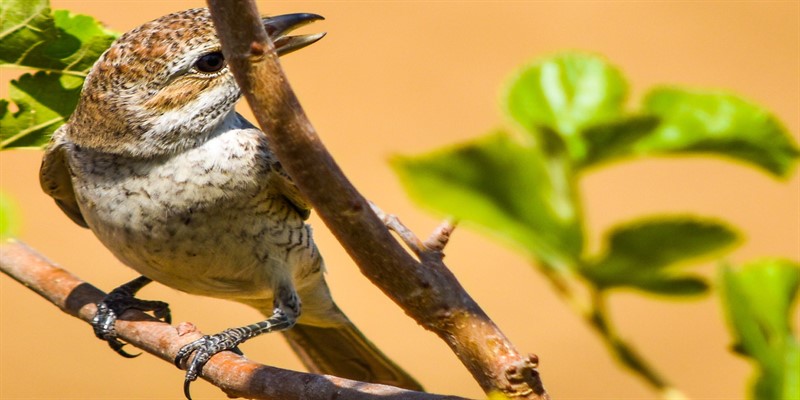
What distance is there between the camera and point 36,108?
2770 mm

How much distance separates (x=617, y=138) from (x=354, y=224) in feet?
1.30

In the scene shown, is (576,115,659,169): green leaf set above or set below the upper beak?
below

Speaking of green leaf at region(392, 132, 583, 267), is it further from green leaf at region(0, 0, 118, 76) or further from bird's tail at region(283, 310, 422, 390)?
bird's tail at region(283, 310, 422, 390)

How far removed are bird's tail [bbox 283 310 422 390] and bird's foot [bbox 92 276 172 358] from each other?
2.23ft

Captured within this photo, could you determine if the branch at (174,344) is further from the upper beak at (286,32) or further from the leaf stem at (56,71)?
the upper beak at (286,32)

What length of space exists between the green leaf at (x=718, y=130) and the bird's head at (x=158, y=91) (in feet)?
7.66

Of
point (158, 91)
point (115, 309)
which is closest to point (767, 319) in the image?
point (158, 91)

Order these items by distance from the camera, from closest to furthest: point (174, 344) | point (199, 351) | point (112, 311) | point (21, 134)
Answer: point (21, 134) < point (174, 344) < point (199, 351) < point (112, 311)

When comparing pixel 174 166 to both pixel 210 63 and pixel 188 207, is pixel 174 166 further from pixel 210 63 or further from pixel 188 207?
pixel 210 63

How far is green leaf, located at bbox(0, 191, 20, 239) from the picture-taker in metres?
1.56

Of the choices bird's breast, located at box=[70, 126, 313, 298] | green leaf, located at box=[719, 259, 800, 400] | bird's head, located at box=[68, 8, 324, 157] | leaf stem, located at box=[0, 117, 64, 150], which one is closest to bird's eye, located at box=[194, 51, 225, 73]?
bird's head, located at box=[68, 8, 324, 157]

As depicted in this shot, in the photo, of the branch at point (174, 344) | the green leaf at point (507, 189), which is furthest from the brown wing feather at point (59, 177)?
the green leaf at point (507, 189)

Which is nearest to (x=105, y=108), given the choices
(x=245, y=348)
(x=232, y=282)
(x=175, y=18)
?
(x=175, y=18)

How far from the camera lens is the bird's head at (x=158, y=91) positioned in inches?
136
